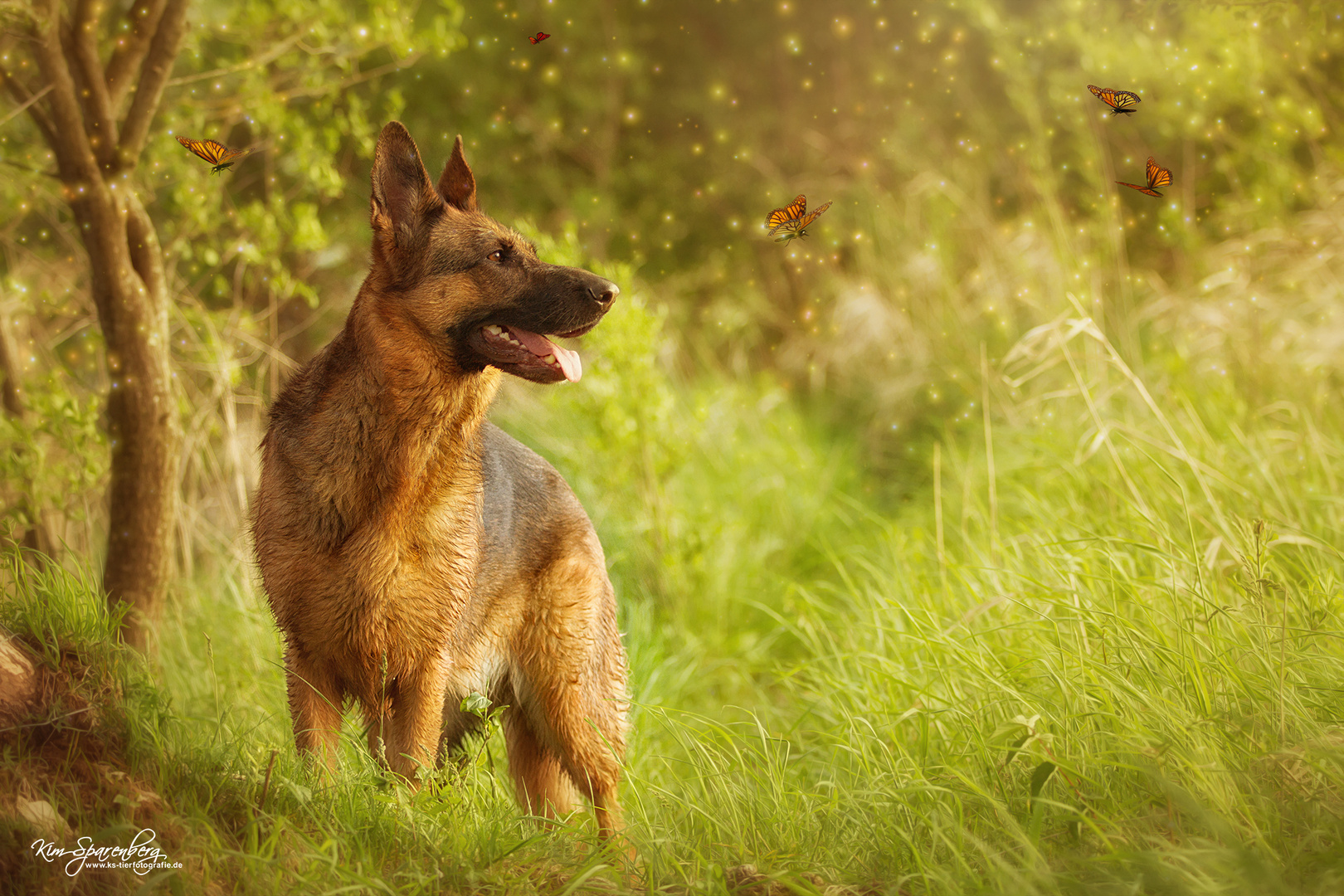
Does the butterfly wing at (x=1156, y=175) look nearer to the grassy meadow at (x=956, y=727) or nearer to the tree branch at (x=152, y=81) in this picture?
the grassy meadow at (x=956, y=727)

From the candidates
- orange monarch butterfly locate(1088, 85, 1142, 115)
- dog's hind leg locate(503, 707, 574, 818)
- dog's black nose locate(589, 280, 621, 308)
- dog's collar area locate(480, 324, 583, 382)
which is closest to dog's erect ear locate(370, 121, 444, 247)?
dog's collar area locate(480, 324, 583, 382)

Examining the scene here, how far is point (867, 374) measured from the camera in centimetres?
744

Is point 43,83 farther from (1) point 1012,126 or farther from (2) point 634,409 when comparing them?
(1) point 1012,126

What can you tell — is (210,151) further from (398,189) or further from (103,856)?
(103,856)

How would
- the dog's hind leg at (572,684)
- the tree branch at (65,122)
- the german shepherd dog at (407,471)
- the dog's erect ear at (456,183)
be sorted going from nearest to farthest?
the german shepherd dog at (407,471) → the dog's erect ear at (456,183) → the dog's hind leg at (572,684) → the tree branch at (65,122)

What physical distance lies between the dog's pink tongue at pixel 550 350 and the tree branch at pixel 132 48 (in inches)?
81.6

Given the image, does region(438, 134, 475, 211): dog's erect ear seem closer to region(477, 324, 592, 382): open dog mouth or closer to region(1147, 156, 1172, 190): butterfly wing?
region(477, 324, 592, 382): open dog mouth

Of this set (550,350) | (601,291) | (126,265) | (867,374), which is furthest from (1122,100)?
(867,374)

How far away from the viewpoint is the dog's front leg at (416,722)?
2623 mm

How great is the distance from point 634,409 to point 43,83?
2.98 m

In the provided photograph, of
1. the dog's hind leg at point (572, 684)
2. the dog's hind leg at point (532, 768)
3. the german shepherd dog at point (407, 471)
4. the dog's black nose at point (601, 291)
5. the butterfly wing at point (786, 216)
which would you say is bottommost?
the dog's hind leg at point (532, 768)

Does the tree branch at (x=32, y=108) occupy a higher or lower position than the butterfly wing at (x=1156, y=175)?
higher

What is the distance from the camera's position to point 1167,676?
2438 mm

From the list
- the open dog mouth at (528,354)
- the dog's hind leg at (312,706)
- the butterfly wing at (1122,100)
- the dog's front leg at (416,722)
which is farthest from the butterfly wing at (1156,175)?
the dog's hind leg at (312,706)
